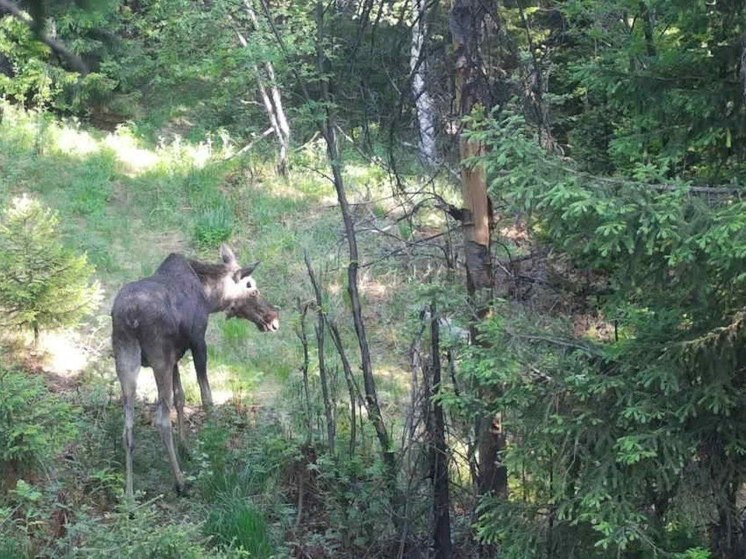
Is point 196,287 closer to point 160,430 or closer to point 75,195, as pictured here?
point 160,430

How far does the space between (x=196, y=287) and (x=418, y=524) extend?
322cm

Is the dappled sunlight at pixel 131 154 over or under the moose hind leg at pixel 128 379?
over

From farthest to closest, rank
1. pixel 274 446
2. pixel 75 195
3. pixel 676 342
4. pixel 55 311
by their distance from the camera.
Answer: pixel 75 195 < pixel 55 311 < pixel 274 446 < pixel 676 342

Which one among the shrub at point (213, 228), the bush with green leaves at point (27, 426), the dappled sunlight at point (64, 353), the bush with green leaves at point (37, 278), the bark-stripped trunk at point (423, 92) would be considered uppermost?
the shrub at point (213, 228)

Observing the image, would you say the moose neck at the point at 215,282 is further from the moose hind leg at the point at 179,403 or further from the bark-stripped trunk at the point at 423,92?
the bark-stripped trunk at the point at 423,92

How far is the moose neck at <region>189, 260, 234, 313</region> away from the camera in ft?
31.6

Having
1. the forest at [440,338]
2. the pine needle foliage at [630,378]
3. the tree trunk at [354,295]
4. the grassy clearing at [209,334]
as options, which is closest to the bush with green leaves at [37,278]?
the forest at [440,338]

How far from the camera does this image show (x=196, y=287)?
926 cm

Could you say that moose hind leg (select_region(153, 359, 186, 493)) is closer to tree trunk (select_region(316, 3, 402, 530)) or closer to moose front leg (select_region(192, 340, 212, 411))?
moose front leg (select_region(192, 340, 212, 411))

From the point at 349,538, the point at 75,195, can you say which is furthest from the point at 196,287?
the point at 75,195

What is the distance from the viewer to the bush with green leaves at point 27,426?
7.20 m

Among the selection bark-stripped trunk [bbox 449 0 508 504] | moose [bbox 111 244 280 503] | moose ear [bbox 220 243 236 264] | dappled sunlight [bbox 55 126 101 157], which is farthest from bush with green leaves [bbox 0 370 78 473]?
dappled sunlight [bbox 55 126 101 157]

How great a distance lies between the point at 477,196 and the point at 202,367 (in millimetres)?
3470

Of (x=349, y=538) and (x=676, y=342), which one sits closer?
(x=676, y=342)
